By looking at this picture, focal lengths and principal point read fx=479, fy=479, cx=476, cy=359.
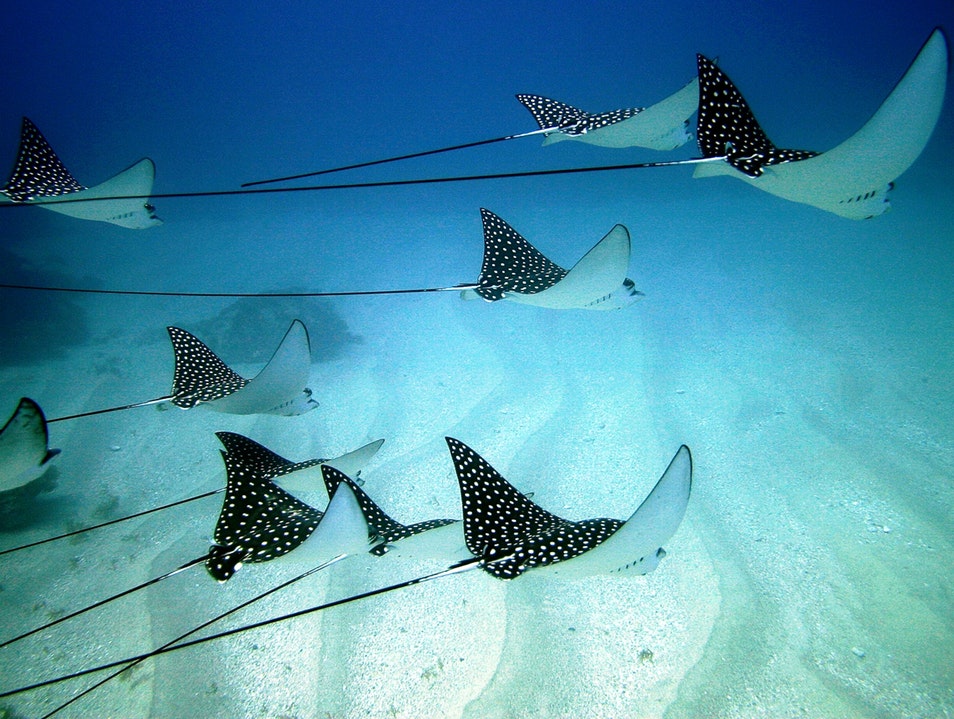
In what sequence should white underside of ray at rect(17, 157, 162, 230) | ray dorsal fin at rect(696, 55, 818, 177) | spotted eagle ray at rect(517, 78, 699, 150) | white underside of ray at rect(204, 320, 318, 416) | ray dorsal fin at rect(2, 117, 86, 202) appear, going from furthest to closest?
ray dorsal fin at rect(2, 117, 86, 202) → white underside of ray at rect(17, 157, 162, 230) → spotted eagle ray at rect(517, 78, 699, 150) → white underside of ray at rect(204, 320, 318, 416) → ray dorsal fin at rect(696, 55, 818, 177)

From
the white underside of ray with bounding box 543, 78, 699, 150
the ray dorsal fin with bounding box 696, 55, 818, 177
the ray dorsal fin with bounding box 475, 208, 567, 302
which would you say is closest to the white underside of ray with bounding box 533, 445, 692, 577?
the ray dorsal fin with bounding box 696, 55, 818, 177

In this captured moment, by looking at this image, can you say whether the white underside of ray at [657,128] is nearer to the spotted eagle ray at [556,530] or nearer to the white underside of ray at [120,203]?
the spotted eagle ray at [556,530]

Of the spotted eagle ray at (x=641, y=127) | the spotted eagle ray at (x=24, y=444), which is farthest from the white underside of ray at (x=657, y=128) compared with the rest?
the spotted eagle ray at (x=24, y=444)

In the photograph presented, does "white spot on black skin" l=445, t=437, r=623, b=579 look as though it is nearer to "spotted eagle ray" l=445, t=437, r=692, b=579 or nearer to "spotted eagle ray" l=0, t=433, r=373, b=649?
"spotted eagle ray" l=445, t=437, r=692, b=579

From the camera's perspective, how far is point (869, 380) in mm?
5371

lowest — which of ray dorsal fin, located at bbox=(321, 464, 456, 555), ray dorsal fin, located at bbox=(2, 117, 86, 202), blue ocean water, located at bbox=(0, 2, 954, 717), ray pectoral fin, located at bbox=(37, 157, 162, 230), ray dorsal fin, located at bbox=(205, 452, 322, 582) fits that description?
blue ocean water, located at bbox=(0, 2, 954, 717)

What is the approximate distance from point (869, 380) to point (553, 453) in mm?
3879

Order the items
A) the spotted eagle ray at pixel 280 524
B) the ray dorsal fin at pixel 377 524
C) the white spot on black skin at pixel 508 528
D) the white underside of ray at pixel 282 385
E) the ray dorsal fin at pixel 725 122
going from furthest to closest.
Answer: the white underside of ray at pixel 282 385 → the ray dorsal fin at pixel 725 122 → the ray dorsal fin at pixel 377 524 → the white spot on black skin at pixel 508 528 → the spotted eagle ray at pixel 280 524

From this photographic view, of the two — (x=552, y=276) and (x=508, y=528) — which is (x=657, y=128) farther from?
(x=508, y=528)

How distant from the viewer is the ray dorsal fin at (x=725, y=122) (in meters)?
2.30

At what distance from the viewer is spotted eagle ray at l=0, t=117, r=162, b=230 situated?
3.15 meters

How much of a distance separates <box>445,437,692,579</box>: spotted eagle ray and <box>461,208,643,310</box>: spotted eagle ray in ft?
3.81

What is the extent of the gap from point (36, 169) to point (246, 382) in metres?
3.04

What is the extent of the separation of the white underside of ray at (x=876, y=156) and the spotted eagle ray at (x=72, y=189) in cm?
345
